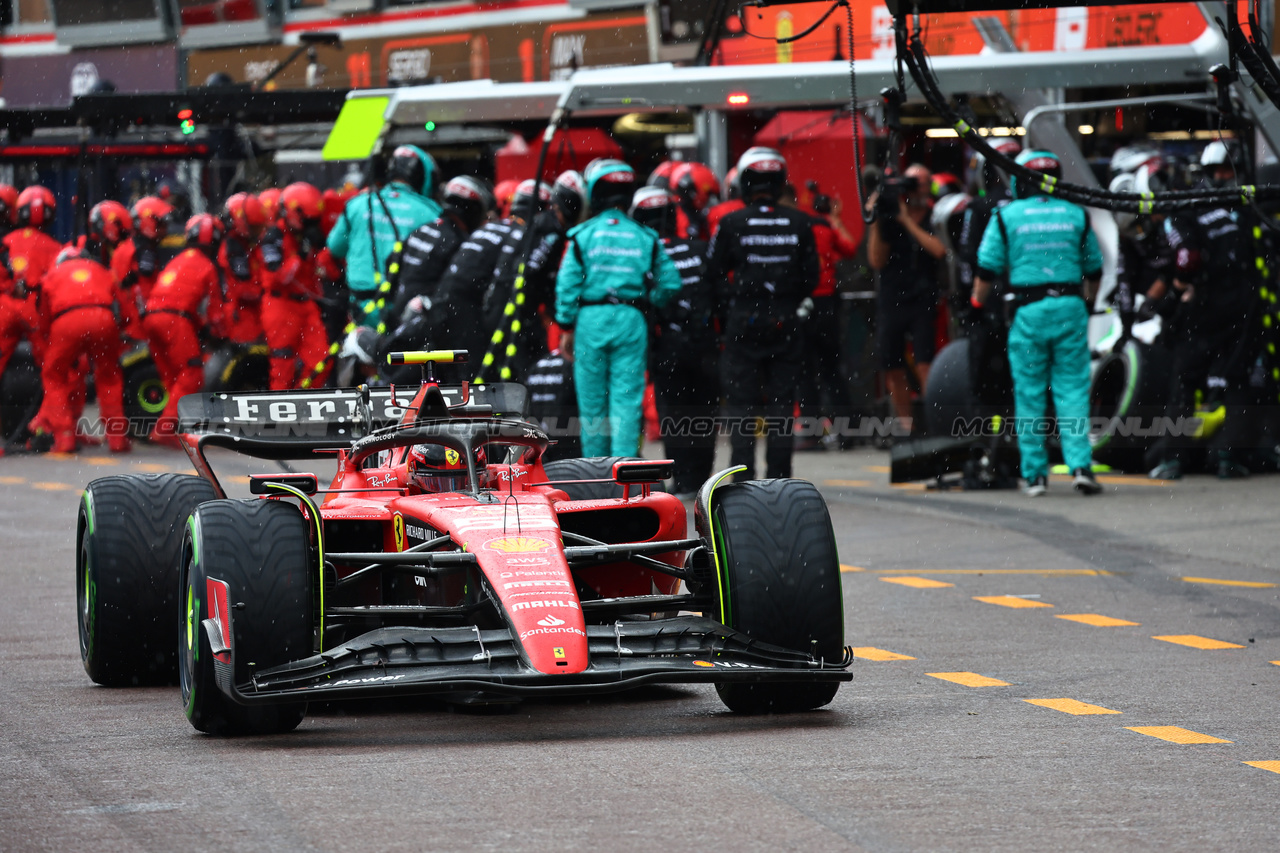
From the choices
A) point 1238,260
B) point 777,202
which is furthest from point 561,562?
point 1238,260

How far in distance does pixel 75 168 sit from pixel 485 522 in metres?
16.9

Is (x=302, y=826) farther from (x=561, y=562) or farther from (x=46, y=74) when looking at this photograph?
(x=46, y=74)

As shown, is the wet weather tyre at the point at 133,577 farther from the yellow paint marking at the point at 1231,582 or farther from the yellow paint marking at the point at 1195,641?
the yellow paint marking at the point at 1231,582

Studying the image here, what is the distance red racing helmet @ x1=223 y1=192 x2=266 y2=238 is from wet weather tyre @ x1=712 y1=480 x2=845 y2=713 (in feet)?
41.4

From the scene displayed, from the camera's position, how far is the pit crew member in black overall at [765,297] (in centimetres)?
A: 1280

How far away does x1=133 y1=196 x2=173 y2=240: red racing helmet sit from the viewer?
18094 mm

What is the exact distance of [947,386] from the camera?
Result: 14.0 m

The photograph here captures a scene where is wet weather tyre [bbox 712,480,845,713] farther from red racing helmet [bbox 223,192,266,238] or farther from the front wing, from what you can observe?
red racing helmet [bbox 223,192,266,238]

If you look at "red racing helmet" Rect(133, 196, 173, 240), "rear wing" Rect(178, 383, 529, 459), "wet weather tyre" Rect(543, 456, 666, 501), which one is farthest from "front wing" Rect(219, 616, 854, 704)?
"red racing helmet" Rect(133, 196, 173, 240)

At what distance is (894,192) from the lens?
1546 centimetres

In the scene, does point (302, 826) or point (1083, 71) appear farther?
point (1083, 71)

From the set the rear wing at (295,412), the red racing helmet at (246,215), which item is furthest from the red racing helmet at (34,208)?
the rear wing at (295,412)

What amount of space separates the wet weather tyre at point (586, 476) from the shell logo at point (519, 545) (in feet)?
4.46

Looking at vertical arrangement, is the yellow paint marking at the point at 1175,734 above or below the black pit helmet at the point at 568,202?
below
